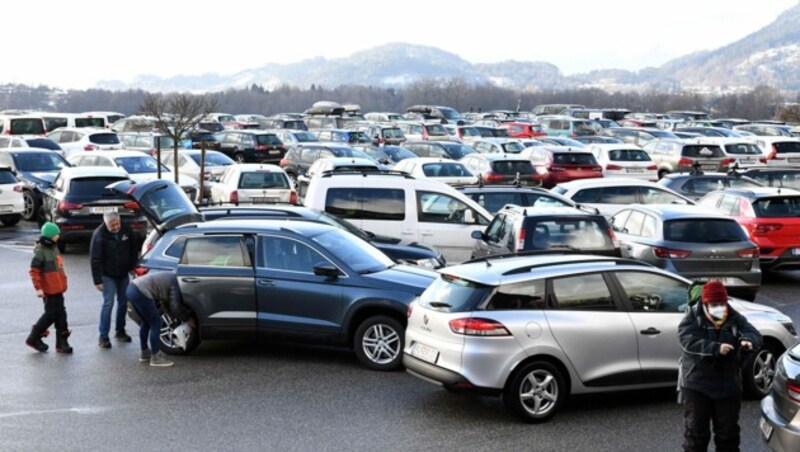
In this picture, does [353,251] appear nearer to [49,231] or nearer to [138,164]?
[49,231]

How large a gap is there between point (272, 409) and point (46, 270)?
3.81 m

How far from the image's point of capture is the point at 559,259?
991cm

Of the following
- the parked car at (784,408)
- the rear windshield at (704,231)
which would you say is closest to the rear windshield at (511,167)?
the rear windshield at (704,231)

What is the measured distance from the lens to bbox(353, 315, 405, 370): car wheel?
11008 mm

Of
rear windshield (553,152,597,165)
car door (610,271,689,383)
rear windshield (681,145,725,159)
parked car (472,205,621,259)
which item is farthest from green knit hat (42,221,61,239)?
rear windshield (681,145,725,159)

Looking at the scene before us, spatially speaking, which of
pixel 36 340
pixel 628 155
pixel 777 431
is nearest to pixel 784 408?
pixel 777 431

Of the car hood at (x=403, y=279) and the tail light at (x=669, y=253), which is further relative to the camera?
the tail light at (x=669, y=253)

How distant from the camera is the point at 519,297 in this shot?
9164mm

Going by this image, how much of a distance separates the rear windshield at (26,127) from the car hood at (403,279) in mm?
34088

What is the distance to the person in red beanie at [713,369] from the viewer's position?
7.37 m

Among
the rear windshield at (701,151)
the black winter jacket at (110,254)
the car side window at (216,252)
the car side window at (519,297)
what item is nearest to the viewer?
the car side window at (519,297)

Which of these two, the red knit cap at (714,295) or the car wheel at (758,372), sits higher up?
the red knit cap at (714,295)

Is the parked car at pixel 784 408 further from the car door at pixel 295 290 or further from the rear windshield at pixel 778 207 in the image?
the rear windshield at pixel 778 207

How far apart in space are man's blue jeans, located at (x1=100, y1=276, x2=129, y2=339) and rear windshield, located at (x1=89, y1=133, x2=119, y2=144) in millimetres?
25565
